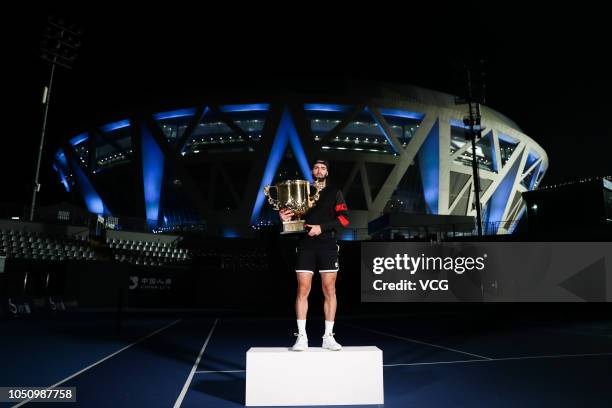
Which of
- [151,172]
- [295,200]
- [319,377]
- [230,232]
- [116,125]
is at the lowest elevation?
[319,377]

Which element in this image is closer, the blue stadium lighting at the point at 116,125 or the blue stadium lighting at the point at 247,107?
the blue stadium lighting at the point at 247,107

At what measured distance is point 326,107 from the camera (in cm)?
4284

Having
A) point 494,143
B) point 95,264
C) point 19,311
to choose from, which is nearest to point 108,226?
point 95,264

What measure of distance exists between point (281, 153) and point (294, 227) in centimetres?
3878

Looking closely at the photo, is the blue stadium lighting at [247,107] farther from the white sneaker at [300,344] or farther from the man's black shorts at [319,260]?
the white sneaker at [300,344]

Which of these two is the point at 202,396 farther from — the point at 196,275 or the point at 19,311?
the point at 196,275

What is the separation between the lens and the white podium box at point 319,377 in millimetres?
4773

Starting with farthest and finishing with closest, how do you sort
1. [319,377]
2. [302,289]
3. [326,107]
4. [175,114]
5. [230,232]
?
1. [175,114]
2. [326,107]
3. [230,232]
4. [302,289]
5. [319,377]

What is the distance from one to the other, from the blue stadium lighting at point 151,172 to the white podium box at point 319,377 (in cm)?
4340

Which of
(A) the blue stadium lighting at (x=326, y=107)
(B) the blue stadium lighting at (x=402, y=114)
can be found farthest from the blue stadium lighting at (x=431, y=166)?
(A) the blue stadium lighting at (x=326, y=107)

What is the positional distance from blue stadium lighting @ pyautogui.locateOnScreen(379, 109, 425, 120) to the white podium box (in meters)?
40.9

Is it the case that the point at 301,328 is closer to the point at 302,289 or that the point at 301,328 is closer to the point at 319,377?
the point at 302,289

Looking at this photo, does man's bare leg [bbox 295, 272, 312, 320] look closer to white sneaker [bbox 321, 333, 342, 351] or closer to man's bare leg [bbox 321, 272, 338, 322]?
man's bare leg [bbox 321, 272, 338, 322]

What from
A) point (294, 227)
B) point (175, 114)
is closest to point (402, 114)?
point (175, 114)
